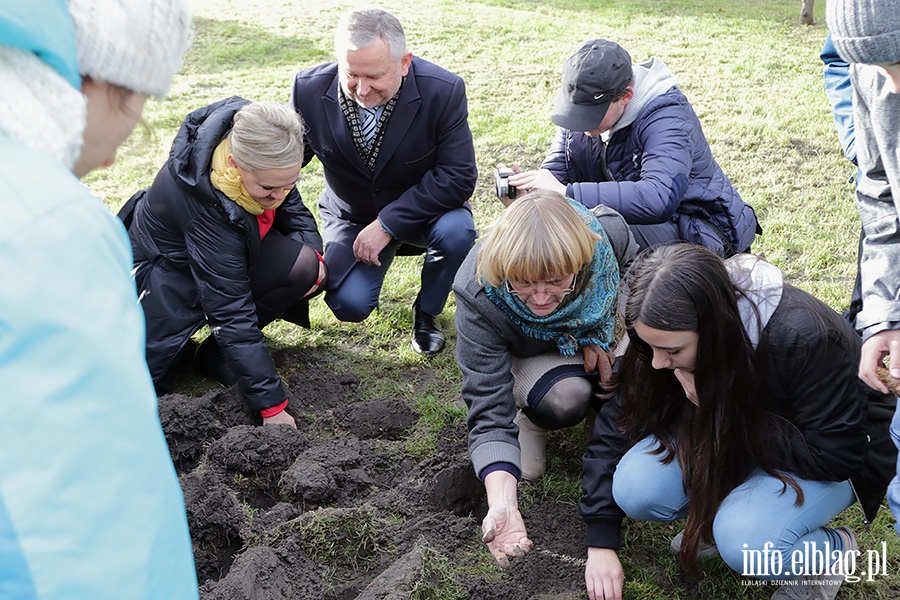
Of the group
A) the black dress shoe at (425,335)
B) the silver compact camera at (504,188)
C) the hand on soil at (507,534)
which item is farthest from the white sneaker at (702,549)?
the black dress shoe at (425,335)

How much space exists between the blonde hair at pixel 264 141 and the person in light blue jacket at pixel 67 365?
2.05 meters

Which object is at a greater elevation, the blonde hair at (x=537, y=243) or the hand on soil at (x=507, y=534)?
the blonde hair at (x=537, y=243)

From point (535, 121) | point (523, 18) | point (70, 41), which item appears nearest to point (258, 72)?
point (535, 121)

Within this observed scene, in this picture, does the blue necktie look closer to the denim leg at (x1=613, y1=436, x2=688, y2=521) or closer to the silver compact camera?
the silver compact camera

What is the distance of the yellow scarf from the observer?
129 inches

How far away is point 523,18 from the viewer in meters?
10.6

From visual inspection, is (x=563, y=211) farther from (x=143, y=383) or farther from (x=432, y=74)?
(x=143, y=383)

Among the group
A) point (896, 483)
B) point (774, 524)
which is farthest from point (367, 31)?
point (896, 483)

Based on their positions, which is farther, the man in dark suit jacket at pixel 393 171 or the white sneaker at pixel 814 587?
the man in dark suit jacket at pixel 393 171

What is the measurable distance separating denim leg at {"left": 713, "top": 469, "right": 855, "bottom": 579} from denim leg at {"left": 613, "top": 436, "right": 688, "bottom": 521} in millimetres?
141

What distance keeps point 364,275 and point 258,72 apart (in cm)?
483

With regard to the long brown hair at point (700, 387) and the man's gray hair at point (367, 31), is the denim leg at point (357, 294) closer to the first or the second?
the man's gray hair at point (367, 31)

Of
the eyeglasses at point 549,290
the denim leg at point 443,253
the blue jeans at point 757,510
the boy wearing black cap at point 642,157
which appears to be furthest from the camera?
the denim leg at point 443,253

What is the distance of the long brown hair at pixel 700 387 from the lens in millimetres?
2268
